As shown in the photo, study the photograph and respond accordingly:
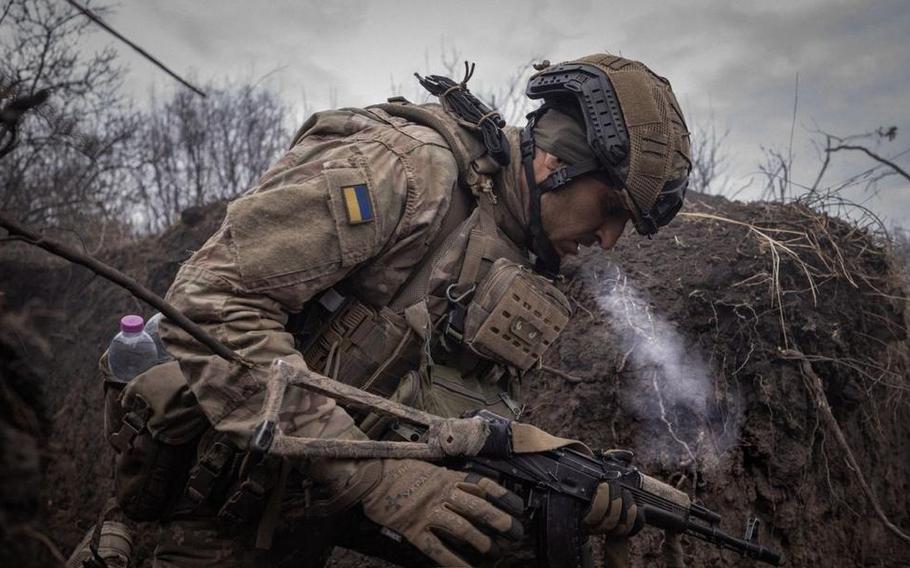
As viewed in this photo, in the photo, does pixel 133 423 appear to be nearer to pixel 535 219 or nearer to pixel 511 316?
pixel 511 316

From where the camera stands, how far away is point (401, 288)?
229cm

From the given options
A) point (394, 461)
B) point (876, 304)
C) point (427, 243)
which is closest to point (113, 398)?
point (394, 461)

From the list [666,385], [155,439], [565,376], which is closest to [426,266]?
[155,439]

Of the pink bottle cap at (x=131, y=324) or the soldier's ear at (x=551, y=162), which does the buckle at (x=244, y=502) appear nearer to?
the pink bottle cap at (x=131, y=324)

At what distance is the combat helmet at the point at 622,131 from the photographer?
2443 millimetres

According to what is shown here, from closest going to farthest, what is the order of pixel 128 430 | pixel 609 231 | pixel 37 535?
pixel 37 535
pixel 128 430
pixel 609 231

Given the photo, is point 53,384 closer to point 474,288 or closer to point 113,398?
point 113,398

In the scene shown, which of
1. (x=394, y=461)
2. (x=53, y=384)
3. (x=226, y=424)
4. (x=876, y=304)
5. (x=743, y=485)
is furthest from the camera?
(x=53, y=384)

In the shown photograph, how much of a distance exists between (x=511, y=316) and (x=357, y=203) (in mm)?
677

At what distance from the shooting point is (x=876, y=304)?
153 inches

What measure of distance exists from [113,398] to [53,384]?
4.11 metres

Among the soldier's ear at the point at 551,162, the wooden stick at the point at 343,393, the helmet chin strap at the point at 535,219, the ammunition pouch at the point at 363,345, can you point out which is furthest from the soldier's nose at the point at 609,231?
the wooden stick at the point at 343,393

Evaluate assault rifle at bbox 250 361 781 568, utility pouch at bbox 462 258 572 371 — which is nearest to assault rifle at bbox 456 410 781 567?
assault rifle at bbox 250 361 781 568

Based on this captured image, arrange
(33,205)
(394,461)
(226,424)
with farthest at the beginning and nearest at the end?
(33,205)
(394,461)
(226,424)
